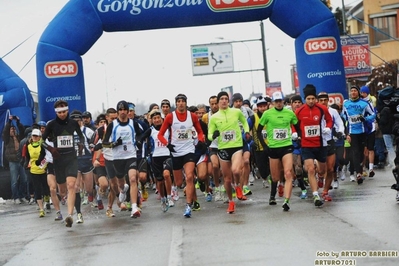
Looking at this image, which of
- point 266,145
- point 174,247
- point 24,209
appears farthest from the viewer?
point 24,209

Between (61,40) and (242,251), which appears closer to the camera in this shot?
(242,251)

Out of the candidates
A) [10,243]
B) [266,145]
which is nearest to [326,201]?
[266,145]

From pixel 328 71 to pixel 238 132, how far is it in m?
8.68

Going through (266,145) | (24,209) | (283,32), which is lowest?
(24,209)

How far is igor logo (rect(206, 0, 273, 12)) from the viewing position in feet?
77.1

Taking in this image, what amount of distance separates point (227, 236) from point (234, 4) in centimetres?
1284

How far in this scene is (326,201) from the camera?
1595cm

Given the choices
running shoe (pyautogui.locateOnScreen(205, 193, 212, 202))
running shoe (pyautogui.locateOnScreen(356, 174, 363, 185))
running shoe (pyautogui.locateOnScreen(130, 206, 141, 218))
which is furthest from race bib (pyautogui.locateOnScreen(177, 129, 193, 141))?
running shoe (pyautogui.locateOnScreen(356, 174, 363, 185))

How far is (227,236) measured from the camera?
11.7 m

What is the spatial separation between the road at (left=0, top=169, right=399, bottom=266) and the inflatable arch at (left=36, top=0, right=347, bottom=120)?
6.34 m

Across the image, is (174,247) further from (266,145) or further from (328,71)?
(328,71)

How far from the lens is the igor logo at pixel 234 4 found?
77.1 feet

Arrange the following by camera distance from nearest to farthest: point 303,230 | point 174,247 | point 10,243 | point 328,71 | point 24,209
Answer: point 174,247 < point 303,230 < point 10,243 < point 24,209 < point 328,71

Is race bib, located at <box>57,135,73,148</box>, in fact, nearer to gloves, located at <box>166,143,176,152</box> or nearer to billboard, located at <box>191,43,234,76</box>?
gloves, located at <box>166,143,176,152</box>
